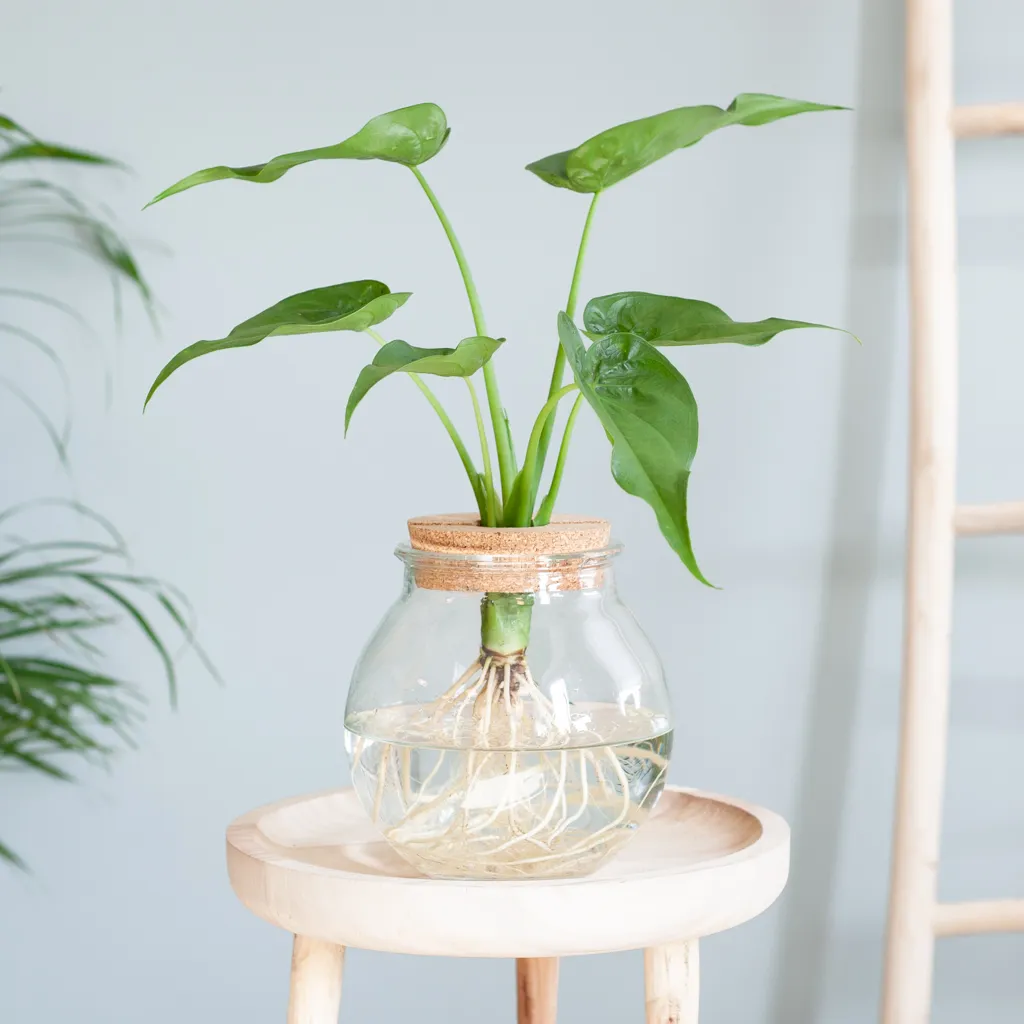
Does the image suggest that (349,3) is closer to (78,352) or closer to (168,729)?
(78,352)

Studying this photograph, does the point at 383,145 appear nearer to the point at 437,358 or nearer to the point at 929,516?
the point at 437,358

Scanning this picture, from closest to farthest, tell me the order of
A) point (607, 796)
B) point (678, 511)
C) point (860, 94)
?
point (678, 511) → point (607, 796) → point (860, 94)

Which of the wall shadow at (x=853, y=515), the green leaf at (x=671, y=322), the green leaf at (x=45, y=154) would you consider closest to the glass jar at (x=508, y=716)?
the green leaf at (x=671, y=322)

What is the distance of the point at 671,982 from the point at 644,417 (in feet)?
1.02

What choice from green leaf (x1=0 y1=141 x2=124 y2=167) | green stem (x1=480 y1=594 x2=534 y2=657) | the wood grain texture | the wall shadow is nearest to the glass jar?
green stem (x1=480 y1=594 x2=534 y2=657)

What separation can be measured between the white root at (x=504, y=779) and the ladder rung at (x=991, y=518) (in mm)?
486

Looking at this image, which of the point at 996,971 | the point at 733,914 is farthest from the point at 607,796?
the point at 996,971

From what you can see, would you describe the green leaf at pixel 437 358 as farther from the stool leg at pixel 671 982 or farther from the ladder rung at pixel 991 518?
the ladder rung at pixel 991 518

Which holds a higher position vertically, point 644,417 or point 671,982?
point 644,417

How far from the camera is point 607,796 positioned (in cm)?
63

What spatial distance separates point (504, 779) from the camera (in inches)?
24.1

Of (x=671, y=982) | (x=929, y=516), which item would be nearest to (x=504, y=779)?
(x=671, y=982)

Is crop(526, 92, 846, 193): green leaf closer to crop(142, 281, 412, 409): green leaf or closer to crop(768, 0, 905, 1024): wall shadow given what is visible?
crop(142, 281, 412, 409): green leaf

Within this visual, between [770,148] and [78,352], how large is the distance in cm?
67
